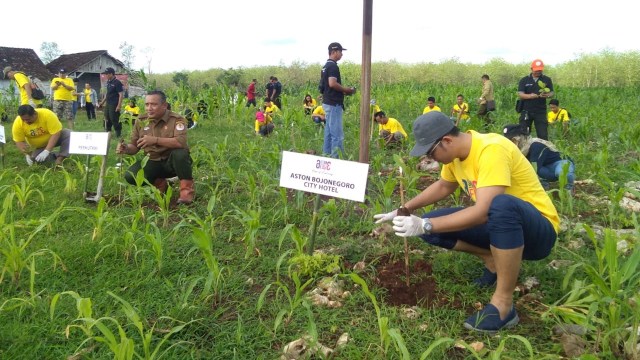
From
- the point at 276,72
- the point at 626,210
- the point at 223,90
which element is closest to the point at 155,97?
the point at 626,210

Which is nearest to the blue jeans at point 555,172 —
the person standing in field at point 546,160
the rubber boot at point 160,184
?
the person standing in field at point 546,160

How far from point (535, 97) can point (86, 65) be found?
2196cm

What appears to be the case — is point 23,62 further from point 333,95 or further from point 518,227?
point 518,227

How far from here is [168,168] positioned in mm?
4094

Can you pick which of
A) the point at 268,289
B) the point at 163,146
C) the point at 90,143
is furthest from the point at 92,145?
the point at 268,289

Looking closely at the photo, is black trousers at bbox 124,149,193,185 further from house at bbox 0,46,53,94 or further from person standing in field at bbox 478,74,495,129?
house at bbox 0,46,53,94

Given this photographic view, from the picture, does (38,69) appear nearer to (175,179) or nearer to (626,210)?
(175,179)

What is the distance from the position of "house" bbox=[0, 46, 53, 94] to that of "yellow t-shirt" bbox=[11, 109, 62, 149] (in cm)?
1645

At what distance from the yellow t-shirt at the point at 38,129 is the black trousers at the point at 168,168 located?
6.20 feet

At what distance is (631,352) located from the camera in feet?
5.59

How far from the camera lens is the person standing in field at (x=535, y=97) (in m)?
6.41

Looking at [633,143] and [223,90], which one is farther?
[223,90]

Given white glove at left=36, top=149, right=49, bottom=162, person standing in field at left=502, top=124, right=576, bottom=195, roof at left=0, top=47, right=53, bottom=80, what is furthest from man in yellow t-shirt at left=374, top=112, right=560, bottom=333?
roof at left=0, top=47, right=53, bottom=80

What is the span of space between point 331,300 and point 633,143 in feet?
16.9
